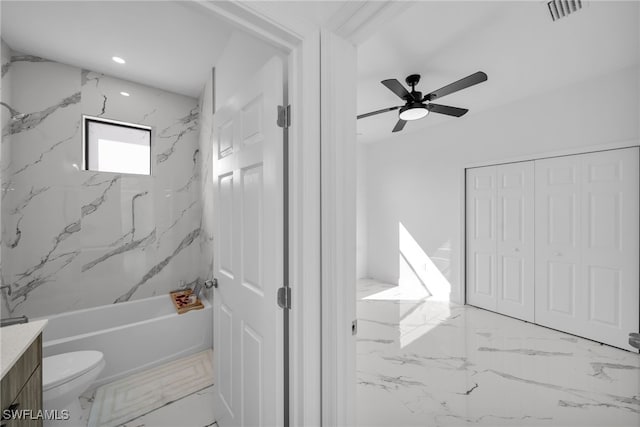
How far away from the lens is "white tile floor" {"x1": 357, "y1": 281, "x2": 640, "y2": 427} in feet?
5.79

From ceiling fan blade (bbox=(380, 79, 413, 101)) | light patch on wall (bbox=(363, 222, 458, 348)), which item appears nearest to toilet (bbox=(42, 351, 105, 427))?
light patch on wall (bbox=(363, 222, 458, 348))

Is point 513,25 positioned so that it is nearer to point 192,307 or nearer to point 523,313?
point 523,313

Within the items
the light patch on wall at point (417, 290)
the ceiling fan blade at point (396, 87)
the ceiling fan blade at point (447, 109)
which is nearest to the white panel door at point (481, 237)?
the light patch on wall at point (417, 290)

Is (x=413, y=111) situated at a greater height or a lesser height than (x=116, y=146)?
greater

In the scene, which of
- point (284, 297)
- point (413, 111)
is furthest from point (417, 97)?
point (284, 297)

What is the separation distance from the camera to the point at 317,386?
110 cm

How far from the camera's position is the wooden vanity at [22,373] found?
972 millimetres

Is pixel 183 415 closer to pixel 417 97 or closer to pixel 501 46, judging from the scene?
pixel 417 97

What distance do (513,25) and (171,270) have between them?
384 centimetres

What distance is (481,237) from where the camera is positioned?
11.9 ft

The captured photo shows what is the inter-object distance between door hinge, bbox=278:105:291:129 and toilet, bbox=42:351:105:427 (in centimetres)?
185

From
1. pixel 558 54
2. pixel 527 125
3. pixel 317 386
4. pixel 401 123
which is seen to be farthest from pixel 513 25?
pixel 317 386

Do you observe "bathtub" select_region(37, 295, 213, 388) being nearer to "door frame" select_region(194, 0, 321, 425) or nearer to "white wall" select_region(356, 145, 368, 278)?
"door frame" select_region(194, 0, 321, 425)

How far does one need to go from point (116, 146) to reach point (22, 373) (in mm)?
2429
